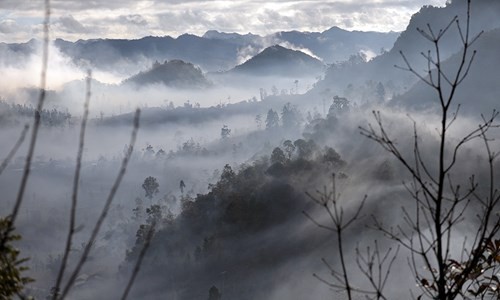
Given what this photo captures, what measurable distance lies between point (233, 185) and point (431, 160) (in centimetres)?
4459

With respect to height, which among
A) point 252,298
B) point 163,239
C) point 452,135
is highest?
point 452,135

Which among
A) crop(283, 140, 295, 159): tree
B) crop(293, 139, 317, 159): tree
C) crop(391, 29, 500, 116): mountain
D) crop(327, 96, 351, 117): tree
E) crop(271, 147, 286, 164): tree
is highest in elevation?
crop(391, 29, 500, 116): mountain

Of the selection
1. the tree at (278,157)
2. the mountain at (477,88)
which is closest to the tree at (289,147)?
the tree at (278,157)

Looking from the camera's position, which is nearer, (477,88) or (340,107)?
(477,88)

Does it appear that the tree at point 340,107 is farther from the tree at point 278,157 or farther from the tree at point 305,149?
the tree at point 278,157

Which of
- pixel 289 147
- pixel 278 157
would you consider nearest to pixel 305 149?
pixel 278 157

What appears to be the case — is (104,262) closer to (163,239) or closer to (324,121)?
(163,239)

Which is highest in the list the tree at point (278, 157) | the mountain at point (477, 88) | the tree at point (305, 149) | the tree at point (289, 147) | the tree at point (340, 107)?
the mountain at point (477, 88)

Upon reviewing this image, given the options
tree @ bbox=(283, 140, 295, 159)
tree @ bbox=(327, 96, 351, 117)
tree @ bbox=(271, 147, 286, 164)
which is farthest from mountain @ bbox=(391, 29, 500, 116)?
tree @ bbox=(271, 147, 286, 164)

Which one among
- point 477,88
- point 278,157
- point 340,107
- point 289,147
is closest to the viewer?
point 278,157

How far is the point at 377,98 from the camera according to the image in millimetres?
196000

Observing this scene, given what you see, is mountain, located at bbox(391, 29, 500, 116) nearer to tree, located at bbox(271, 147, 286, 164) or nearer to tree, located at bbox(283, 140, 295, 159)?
tree, located at bbox(283, 140, 295, 159)

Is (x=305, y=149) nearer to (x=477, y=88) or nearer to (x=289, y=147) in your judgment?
(x=289, y=147)

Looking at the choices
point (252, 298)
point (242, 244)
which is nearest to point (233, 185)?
point (242, 244)
